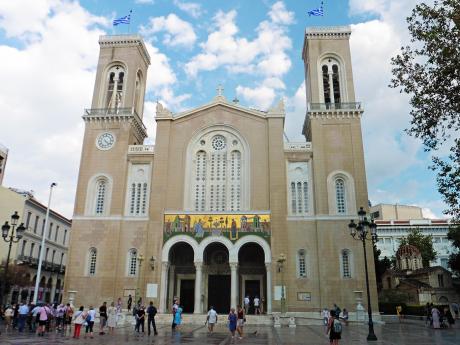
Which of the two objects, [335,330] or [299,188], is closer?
[335,330]

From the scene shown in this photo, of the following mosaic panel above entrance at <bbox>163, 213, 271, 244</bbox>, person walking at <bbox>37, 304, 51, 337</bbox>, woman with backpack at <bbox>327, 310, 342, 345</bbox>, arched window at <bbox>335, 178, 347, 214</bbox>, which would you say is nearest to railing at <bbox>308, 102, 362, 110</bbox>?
arched window at <bbox>335, 178, 347, 214</bbox>

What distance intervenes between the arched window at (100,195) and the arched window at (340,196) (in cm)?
1958

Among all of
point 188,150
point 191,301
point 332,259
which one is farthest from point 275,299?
point 188,150

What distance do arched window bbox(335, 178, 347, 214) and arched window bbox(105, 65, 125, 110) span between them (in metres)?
21.2

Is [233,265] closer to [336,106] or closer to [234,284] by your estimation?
[234,284]

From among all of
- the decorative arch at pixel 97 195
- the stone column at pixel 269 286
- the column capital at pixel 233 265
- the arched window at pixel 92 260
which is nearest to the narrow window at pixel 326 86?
A: the stone column at pixel 269 286

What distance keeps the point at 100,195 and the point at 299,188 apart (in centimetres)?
1706

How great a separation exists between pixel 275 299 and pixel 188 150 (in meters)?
14.6

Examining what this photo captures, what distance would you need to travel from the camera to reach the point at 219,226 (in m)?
33.4

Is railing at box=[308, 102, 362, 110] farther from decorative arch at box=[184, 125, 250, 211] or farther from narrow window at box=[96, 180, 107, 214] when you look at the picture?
narrow window at box=[96, 180, 107, 214]

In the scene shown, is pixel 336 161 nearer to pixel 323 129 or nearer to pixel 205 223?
pixel 323 129

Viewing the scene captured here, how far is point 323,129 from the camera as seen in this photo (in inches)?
1419

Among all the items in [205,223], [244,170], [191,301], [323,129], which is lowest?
[191,301]

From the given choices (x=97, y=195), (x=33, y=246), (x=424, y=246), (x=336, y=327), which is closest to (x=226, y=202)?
(x=97, y=195)
